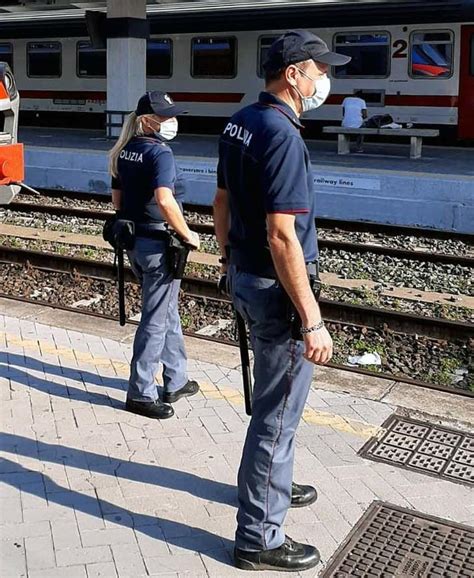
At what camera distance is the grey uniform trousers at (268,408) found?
130 inches

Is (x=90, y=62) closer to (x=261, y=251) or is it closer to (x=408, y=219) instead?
(x=408, y=219)

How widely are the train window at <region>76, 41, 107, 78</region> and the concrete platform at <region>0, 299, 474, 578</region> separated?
1740 cm

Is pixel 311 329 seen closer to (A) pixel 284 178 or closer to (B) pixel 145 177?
(A) pixel 284 178

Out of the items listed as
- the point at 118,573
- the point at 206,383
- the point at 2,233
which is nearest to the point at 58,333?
the point at 206,383

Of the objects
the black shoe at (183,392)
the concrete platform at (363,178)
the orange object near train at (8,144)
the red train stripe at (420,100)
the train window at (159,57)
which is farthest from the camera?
the train window at (159,57)

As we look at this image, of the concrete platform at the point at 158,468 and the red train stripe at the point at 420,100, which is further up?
the red train stripe at the point at 420,100

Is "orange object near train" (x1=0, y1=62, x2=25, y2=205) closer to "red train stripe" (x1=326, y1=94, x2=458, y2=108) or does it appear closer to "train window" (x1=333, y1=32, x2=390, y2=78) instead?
"train window" (x1=333, y1=32, x2=390, y2=78)

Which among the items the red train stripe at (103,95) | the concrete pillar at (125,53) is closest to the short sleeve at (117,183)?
the concrete pillar at (125,53)

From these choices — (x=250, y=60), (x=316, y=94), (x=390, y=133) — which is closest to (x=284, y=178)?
(x=316, y=94)

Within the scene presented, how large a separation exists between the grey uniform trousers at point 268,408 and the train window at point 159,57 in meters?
18.5

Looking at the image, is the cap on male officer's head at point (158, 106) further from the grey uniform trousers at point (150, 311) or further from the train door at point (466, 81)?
the train door at point (466, 81)

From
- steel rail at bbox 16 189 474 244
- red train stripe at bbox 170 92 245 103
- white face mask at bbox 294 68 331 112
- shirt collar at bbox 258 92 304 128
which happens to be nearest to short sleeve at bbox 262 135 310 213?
shirt collar at bbox 258 92 304 128

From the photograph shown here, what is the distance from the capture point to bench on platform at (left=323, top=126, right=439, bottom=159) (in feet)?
50.0

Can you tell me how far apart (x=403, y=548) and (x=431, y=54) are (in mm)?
15269
